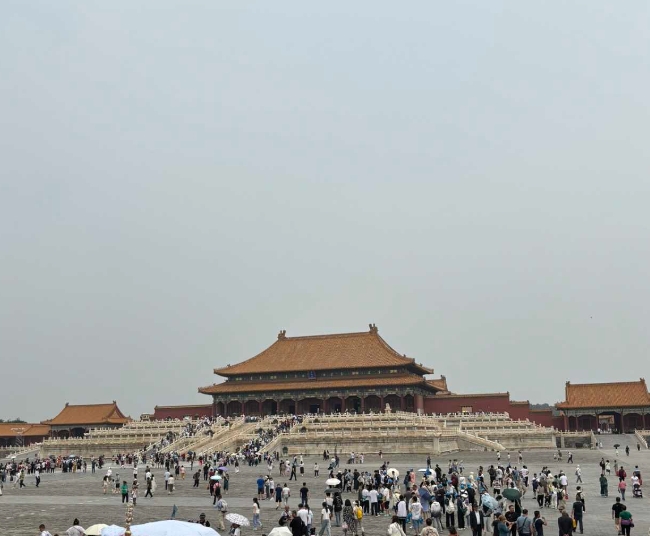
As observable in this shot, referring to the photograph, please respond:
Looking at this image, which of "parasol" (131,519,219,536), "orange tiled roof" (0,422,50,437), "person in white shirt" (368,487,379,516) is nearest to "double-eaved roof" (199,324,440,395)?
"orange tiled roof" (0,422,50,437)

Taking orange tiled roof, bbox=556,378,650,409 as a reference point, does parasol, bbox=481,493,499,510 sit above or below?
below

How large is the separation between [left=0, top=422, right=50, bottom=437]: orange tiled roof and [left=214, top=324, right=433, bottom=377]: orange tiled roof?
1979cm

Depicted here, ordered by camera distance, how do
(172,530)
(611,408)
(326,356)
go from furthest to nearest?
(326,356)
(611,408)
(172,530)

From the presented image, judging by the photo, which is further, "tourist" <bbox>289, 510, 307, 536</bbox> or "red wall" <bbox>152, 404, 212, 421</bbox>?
"red wall" <bbox>152, 404, 212, 421</bbox>

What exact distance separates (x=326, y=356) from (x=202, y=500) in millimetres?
44056

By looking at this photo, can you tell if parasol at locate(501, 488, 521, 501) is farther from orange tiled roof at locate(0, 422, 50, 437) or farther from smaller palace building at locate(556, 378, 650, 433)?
orange tiled roof at locate(0, 422, 50, 437)

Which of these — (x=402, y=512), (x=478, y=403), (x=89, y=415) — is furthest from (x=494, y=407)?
(x=402, y=512)

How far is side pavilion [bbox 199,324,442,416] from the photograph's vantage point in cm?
6612

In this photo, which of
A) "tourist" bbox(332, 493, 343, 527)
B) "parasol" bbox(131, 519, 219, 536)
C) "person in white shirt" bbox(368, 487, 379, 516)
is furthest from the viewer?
"person in white shirt" bbox(368, 487, 379, 516)

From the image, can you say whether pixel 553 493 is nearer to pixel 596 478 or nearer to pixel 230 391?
pixel 596 478

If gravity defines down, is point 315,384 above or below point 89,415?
above

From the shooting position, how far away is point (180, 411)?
72.1 meters

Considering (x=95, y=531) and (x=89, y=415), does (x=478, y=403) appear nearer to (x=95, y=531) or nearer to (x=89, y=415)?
(x=89, y=415)

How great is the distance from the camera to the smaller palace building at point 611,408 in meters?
60.1
